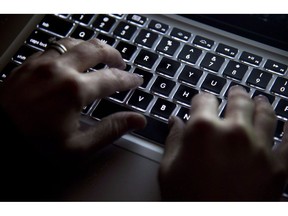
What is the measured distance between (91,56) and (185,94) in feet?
0.55

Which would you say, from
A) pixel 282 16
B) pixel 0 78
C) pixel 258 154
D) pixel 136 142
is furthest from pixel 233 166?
pixel 0 78

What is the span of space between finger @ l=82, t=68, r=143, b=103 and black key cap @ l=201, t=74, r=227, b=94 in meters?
0.11

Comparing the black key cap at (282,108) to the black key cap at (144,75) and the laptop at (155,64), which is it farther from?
the black key cap at (144,75)

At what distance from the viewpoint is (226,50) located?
79 centimetres

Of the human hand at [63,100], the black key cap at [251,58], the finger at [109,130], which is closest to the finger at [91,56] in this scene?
the human hand at [63,100]

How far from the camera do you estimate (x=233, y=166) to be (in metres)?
0.62

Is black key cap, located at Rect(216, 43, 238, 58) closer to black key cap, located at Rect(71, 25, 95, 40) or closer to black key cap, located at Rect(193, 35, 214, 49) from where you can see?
black key cap, located at Rect(193, 35, 214, 49)

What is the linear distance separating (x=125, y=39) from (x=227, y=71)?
0.63 ft

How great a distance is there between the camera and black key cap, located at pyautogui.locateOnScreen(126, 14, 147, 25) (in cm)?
83

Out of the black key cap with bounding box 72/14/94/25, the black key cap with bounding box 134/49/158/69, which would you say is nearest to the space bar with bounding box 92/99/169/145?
the black key cap with bounding box 134/49/158/69

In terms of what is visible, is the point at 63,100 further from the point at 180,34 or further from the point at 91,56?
the point at 180,34

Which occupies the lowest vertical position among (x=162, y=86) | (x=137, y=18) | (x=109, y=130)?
(x=109, y=130)

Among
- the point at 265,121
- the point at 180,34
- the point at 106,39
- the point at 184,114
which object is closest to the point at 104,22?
the point at 106,39

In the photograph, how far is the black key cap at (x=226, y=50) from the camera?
78 cm
